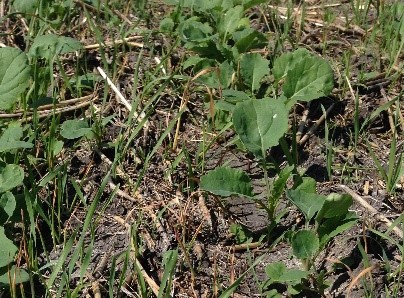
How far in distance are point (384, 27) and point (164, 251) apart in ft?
4.44

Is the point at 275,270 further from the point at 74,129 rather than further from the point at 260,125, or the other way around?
the point at 74,129

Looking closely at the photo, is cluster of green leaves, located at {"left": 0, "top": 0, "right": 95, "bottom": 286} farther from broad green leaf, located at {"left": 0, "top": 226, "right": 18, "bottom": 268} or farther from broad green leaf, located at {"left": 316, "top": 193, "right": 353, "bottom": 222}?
broad green leaf, located at {"left": 316, "top": 193, "right": 353, "bottom": 222}

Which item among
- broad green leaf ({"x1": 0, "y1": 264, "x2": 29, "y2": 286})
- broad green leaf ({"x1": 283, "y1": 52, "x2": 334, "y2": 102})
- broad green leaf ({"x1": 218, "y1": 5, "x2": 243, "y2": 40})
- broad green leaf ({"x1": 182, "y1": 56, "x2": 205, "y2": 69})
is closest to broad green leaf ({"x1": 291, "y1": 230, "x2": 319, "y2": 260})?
broad green leaf ({"x1": 283, "y1": 52, "x2": 334, "y2": 102})

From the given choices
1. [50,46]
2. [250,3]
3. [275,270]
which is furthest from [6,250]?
[250,3]

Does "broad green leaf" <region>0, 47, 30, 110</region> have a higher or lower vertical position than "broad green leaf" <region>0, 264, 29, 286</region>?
higher

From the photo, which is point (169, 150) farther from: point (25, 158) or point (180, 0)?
point (180, 0)

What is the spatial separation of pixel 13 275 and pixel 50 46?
0.99m

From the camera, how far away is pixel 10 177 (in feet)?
6.75

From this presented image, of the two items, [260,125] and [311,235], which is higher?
[260,125]

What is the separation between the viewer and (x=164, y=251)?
2064 millimetres

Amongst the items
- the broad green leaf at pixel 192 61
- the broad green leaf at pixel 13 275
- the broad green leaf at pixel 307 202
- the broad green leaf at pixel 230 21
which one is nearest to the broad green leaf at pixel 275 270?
the broad green leaf at pixel 307 202

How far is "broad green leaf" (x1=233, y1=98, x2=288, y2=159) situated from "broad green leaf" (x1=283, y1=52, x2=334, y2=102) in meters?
0.22

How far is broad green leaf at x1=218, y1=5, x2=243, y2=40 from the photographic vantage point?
262 cm

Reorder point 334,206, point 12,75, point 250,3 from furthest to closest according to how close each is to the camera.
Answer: point 250,3
point 12,75
point 334,206
